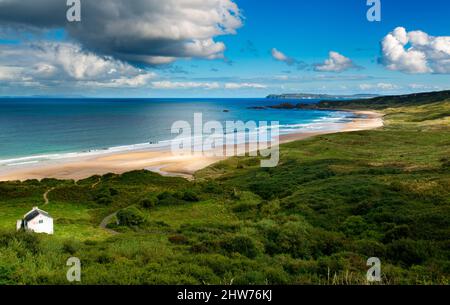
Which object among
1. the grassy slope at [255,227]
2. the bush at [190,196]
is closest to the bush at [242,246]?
the grassy slope at [255,227]

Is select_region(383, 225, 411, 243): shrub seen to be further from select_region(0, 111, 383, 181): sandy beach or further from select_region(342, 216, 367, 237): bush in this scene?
select_region(0, 111, 383, 181): sandy beach

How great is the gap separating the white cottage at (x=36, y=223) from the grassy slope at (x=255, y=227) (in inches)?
48.6

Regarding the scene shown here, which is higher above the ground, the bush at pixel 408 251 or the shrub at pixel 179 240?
the bush at pixel 408 251

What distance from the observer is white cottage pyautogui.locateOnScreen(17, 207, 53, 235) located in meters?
30.6

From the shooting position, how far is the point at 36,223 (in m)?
30.9

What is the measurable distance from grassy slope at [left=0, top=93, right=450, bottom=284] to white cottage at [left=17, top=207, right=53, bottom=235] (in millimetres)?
1234

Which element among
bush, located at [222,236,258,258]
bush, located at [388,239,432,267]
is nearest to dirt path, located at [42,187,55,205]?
bush, located at [222,236,258,258]

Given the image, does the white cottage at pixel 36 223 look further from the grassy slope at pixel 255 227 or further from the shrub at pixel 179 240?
the shrub at pixel 179 240

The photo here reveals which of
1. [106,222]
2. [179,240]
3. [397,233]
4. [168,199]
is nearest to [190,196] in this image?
[168,199]

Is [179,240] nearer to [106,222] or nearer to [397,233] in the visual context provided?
[106,222]

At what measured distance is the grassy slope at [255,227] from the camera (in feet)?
58.9
